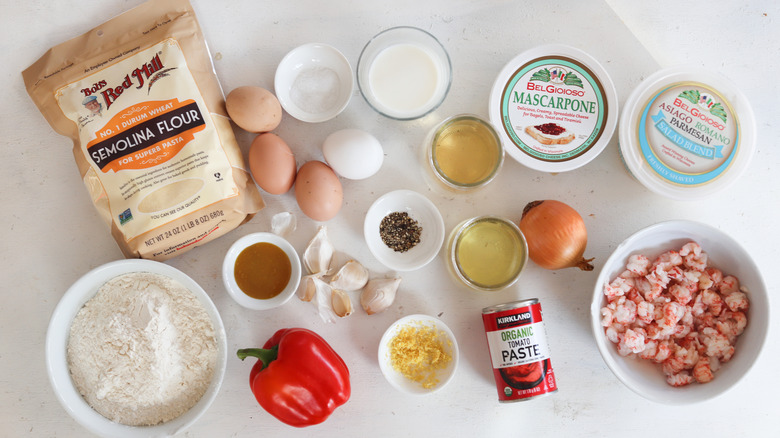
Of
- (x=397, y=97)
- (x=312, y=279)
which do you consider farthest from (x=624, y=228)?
(x=312, y=279)

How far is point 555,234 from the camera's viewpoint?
1212 mm

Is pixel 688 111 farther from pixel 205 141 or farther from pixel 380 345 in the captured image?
pixel 205 141

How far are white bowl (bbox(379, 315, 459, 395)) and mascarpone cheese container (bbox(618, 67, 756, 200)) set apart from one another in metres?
0.65

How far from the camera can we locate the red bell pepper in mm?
1170

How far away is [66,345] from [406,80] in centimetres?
107

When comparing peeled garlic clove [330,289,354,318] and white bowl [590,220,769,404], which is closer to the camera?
white bowl [590,220,769,404]

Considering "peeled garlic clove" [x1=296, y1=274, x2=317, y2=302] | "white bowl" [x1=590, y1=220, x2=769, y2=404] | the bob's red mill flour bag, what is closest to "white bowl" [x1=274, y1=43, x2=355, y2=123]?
the bob's red mill flour bag

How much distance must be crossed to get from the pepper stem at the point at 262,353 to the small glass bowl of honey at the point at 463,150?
23.6 inches

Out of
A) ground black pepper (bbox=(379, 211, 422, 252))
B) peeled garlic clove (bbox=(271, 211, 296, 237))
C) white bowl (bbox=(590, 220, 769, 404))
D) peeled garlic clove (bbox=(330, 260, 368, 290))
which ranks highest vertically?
peeled garlic clove (bbox=(271, 211, 296, 237))

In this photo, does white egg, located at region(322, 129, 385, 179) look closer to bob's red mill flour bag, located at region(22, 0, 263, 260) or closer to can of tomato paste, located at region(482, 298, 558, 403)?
bob's red mill flour bag, located at region(22, 0, 263, 260)

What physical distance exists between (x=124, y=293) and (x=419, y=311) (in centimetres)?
74

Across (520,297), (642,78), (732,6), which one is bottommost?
(520,297)

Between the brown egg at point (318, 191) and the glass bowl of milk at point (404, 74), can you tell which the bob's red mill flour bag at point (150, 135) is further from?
the glass bowl of milk at point (404, 74)

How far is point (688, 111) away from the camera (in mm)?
1273
